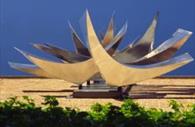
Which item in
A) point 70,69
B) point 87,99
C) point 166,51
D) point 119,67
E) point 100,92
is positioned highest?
point 166,51

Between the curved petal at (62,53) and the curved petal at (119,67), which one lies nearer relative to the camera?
the curved petal at (119,67)

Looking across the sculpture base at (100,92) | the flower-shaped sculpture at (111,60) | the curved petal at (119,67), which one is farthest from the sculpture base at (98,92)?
the curved petal at (119,67)

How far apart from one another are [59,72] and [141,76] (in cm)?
203

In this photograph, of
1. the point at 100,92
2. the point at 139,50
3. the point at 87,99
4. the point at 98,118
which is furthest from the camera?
the point at 139,50

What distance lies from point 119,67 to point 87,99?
1353 mm

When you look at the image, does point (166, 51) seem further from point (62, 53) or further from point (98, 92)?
point (62, 53)

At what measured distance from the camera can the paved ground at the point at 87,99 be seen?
11047 millimetres

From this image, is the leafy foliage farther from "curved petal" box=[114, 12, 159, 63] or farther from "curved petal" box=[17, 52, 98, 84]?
"curved petal" box=[114, 12, 159, 63]

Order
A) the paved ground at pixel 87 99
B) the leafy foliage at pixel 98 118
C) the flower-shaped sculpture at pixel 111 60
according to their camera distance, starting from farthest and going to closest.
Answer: the paved ground at pixel 87 99 < the flower-shaped sculpture at pixel 111 60 < the leafy foliage at pixel 98 118

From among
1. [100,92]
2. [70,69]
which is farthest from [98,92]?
[70,69]

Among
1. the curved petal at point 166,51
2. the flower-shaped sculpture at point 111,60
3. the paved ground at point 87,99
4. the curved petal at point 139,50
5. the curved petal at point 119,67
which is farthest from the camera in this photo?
the curved petal at point 139,50

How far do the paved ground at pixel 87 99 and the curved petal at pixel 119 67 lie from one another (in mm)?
526

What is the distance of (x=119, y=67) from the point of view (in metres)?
10.7

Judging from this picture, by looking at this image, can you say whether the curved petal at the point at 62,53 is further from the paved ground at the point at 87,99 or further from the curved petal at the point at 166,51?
the curved petal at the point at 166,51
